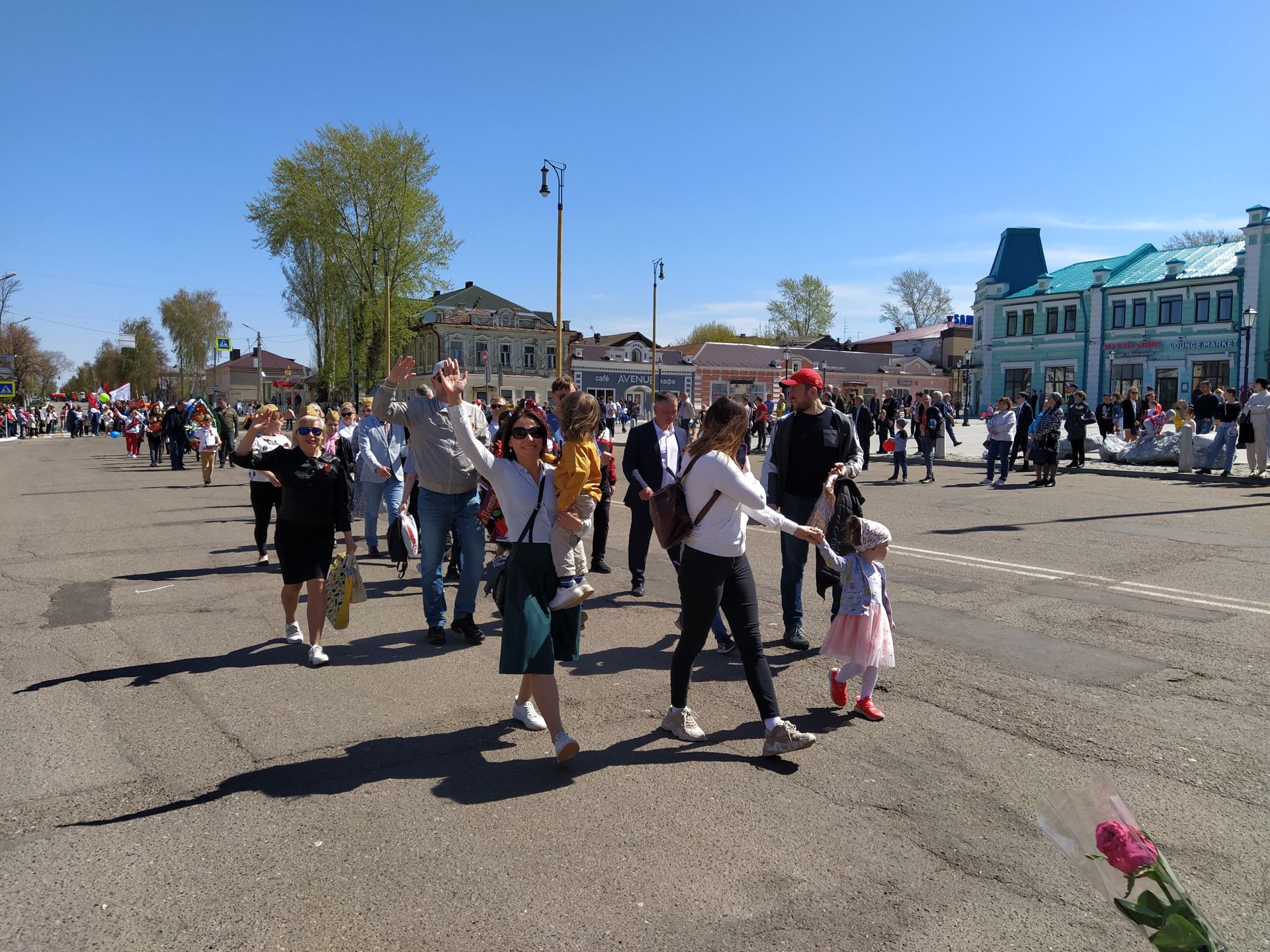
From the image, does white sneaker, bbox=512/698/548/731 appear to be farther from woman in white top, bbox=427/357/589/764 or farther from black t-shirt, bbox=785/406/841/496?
black t-shirt, bbox=785/406/841/496

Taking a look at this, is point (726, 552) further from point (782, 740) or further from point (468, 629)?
point (468, 629)

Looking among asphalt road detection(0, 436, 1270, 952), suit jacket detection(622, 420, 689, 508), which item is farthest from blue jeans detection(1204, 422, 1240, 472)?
suit jacket detection(622, 420, 689, 508)

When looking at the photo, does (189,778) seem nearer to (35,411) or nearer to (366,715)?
(366,715)

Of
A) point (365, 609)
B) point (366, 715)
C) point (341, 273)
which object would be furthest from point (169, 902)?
point (341, 273)

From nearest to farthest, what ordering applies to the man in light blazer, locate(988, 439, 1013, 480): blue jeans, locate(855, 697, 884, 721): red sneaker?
locate(855, 697, 884, 721): red sneaker < the man in light blazer < locate(988, 439, 1013, 480): blue jeans

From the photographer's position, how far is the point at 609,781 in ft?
13.2

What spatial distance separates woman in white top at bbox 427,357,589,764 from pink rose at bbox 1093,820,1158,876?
2.72 m

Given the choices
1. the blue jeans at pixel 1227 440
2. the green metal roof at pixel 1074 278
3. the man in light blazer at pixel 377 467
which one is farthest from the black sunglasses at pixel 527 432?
the green metal roof at pixel 1074 278

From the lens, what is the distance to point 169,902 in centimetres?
304

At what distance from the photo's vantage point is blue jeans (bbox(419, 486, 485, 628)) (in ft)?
20.8

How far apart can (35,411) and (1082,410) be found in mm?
61289

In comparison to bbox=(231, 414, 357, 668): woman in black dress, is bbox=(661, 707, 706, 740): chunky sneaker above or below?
below

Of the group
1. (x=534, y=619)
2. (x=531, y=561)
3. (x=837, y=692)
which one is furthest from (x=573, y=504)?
(x=837, y=692)

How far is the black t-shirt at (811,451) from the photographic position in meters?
6.00
